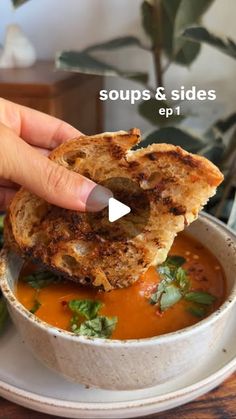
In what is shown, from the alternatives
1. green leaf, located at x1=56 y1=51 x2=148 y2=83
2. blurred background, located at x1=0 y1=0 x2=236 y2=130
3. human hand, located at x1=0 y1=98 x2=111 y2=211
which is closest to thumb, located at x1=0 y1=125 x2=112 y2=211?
human hand, located at x1=0 y1=98 x2=111 y2=211

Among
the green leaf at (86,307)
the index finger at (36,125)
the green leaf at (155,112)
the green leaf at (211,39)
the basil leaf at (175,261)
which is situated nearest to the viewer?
the green leaf at (86,307)

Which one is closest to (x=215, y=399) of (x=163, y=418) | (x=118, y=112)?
(x=163, y=418)

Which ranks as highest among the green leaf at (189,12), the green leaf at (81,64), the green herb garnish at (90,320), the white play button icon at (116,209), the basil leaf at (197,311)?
the green leaf at (189,12)

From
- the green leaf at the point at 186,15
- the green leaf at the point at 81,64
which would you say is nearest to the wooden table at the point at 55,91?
the green leaf at the point at 81,64

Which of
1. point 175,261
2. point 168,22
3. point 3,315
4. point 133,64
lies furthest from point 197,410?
point 133,64

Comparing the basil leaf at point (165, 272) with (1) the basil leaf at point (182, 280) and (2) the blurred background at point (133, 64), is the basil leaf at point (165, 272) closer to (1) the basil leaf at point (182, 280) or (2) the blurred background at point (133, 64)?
(1) the basil leaf at point (182, 280)

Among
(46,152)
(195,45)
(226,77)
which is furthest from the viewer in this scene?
(226,77)

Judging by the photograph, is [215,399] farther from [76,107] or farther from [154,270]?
[76,107]
